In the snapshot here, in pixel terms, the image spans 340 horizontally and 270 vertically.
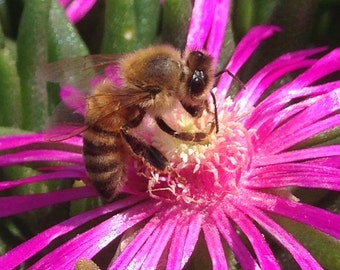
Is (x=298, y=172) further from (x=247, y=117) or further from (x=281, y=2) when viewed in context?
(x=281, y=2)

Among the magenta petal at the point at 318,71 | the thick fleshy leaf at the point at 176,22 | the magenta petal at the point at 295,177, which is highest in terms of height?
the thick fleshy leaf at the point at 176,22

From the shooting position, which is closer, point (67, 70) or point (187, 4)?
point (67, 70)

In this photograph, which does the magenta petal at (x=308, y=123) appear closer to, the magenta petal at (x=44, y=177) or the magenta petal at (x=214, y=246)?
the magenta petal at (x=214, y=246)

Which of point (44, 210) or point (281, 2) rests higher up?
point (281, 2)

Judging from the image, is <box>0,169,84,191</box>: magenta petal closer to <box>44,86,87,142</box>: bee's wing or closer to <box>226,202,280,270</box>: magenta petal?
<box>44,86,87,142</box>: bee's wing

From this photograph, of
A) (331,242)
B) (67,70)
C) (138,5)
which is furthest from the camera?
(138,5)

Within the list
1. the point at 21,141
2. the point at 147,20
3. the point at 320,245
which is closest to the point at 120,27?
the point at 147,20

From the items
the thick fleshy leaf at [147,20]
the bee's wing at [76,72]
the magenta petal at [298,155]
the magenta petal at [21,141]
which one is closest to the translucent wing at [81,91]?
the bee's wing at [76,72]

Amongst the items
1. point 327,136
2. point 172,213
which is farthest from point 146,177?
point 327,136
